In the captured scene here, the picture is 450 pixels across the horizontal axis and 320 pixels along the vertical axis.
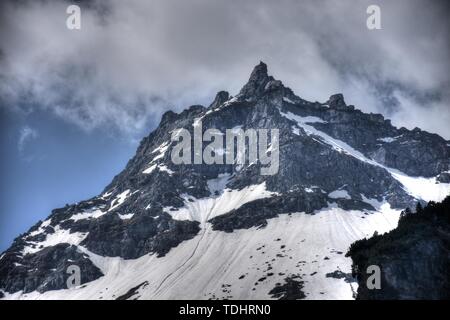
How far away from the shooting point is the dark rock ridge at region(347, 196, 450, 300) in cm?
12488

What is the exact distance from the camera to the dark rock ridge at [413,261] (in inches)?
4916

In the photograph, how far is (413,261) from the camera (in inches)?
5094

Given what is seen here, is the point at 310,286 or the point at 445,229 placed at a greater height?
the point at 445,229

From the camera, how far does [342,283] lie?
19375 cm
